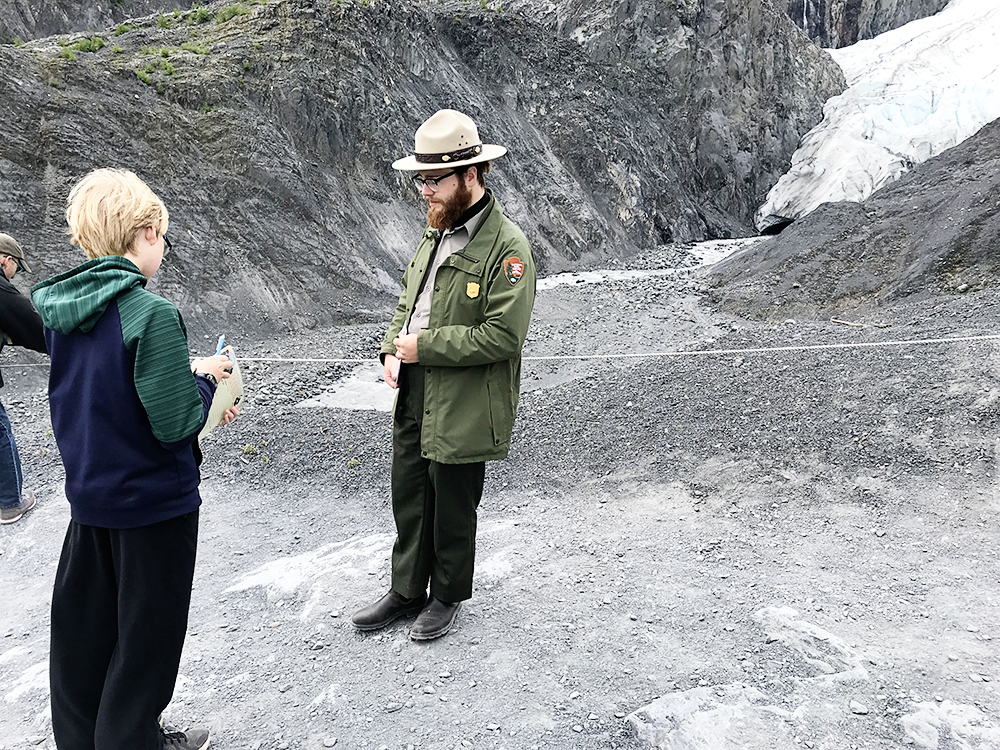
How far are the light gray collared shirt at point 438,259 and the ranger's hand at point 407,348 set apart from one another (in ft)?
0.32

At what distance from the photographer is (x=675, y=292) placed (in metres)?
15.0

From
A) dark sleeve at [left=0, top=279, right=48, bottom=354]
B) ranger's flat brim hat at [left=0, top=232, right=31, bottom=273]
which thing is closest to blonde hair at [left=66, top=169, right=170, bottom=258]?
dark sleeve at [left=0, top=279, right=48, bottom=354]

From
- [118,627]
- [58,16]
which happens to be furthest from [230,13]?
[118,627]

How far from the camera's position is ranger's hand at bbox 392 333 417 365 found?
3.05 meters

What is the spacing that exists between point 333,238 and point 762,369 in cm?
1021

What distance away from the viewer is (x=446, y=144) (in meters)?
3.02

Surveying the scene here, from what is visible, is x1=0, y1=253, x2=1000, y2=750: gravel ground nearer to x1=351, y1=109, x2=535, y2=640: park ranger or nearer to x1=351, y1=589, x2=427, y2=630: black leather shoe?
x1=351, y1=589, x2=427, y2=630: black leather shoe

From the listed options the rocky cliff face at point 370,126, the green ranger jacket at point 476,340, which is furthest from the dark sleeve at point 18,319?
the rocky cliff face at point 370,126

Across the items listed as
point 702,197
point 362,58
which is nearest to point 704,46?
point 702,197

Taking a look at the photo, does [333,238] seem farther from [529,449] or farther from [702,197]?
[702,197]

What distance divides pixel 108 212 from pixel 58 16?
29.5 metres

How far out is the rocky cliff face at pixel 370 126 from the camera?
1243cm

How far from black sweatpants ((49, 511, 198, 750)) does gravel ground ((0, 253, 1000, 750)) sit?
23.5 inches

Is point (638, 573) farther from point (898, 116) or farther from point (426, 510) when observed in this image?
point (898, 116)
